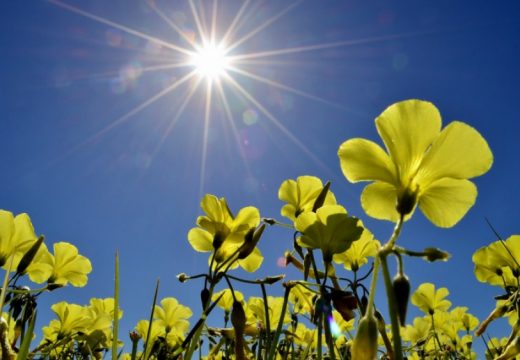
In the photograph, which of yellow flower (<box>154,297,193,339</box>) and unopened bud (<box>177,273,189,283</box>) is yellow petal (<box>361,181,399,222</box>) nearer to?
unopened bud (<box>177,273,189,283</box>)

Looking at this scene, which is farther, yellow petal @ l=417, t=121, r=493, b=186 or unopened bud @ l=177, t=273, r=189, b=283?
unopened bud @ l=177, t=273, r=189, b=283

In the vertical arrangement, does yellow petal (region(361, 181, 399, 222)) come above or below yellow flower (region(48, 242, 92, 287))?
below

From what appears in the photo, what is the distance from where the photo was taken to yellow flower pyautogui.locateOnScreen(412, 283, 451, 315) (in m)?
6.38

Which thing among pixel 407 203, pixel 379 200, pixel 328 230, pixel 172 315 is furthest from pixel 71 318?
pixel 407 203

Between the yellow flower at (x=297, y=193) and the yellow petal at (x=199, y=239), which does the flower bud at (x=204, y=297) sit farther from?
the yellow flower at (x=297, y=193)

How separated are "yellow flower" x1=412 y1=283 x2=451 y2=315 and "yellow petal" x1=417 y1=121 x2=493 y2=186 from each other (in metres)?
5.24

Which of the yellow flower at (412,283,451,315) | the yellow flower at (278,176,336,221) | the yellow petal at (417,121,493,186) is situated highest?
the yellow flower at (412,283,451,315)

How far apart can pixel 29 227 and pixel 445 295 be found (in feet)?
20.7

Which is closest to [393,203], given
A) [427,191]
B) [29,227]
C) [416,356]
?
[427,191]

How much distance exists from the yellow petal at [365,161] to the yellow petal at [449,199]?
0.64ft

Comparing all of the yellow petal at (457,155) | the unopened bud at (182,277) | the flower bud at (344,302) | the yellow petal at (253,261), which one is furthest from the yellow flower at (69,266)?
the yellow petal at (457,155)

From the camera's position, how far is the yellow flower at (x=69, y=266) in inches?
159

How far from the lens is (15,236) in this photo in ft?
8.78

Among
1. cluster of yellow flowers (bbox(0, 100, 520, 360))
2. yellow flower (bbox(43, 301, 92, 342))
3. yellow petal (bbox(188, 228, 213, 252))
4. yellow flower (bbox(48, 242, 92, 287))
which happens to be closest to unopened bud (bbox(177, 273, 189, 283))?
cluster of yellow flowers (bbox(0, 100, 520, 360))
